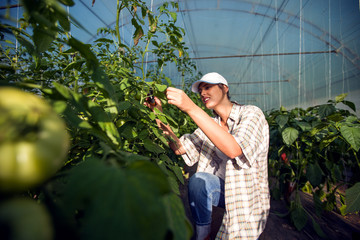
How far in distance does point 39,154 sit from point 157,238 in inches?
5.2

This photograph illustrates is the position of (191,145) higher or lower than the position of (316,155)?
higher

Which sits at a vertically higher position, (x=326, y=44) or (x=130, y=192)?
(x=326, y=44)

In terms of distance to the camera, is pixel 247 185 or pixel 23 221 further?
pixel 247 185

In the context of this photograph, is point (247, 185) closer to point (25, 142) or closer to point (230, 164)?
point (230, 164)

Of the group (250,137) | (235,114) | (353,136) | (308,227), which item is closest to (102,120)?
(250,137)

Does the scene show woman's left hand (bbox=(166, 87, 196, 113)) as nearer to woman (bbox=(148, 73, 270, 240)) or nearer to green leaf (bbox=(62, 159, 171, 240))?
woman (bbox=(148, 73, 270, 240))

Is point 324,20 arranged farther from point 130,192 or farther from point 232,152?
point 130,192

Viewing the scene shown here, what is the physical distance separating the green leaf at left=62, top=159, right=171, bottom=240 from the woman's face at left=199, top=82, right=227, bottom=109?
138cm

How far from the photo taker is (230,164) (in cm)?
122

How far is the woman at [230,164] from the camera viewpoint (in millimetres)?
997

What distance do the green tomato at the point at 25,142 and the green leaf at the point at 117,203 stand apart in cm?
3

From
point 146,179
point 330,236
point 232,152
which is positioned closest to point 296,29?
point 330,236

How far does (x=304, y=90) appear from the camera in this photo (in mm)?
8719

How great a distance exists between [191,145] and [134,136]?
1.00m
